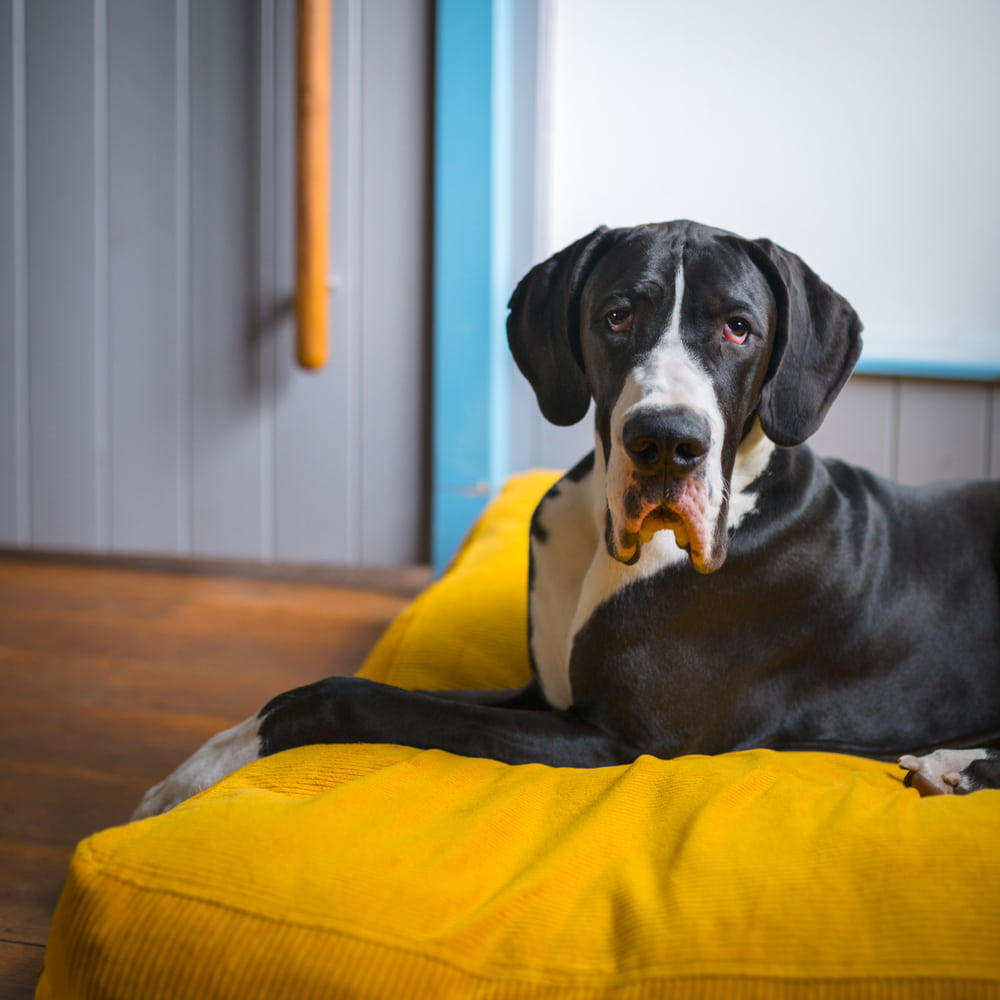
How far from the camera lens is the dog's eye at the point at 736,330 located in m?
1.29

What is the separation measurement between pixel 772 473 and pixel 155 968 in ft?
3.18

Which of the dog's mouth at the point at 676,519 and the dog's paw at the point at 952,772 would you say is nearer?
the dog's mouth at the point at 676,519

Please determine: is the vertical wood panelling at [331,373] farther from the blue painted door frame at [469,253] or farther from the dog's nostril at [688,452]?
the dog's nostril at [688,452]

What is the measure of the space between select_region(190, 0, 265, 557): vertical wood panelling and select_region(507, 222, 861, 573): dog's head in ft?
6.83

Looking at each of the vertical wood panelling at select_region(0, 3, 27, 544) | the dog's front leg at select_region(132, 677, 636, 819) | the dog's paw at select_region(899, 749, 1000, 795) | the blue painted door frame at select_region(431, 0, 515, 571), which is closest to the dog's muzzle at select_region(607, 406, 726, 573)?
the dog's front leg at select_region(132, 677, 636, 819)

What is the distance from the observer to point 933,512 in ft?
5.41

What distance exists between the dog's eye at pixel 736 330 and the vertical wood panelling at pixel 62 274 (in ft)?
8.88

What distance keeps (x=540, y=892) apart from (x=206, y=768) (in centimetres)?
56

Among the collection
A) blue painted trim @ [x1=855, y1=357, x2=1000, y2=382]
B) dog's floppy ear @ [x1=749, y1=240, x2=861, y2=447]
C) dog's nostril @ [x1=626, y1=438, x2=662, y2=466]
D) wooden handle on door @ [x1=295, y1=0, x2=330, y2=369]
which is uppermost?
wooden handle on door @ [x1=295, y1=0, x2=330, y2=369]

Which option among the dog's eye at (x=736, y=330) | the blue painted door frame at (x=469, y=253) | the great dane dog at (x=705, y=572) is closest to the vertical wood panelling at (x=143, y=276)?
the blue painted door frame at (x=469, y=253)

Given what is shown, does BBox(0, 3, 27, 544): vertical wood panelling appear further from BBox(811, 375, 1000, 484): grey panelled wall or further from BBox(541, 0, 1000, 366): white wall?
BBox(811, 375, 1000, 484): grey panelled wall

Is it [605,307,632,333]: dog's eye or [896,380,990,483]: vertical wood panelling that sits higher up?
[605,307,632,333]: dog's eye

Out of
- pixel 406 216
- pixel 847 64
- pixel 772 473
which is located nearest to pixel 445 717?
pixel 772 473

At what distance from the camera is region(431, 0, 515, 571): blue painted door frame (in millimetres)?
3053
